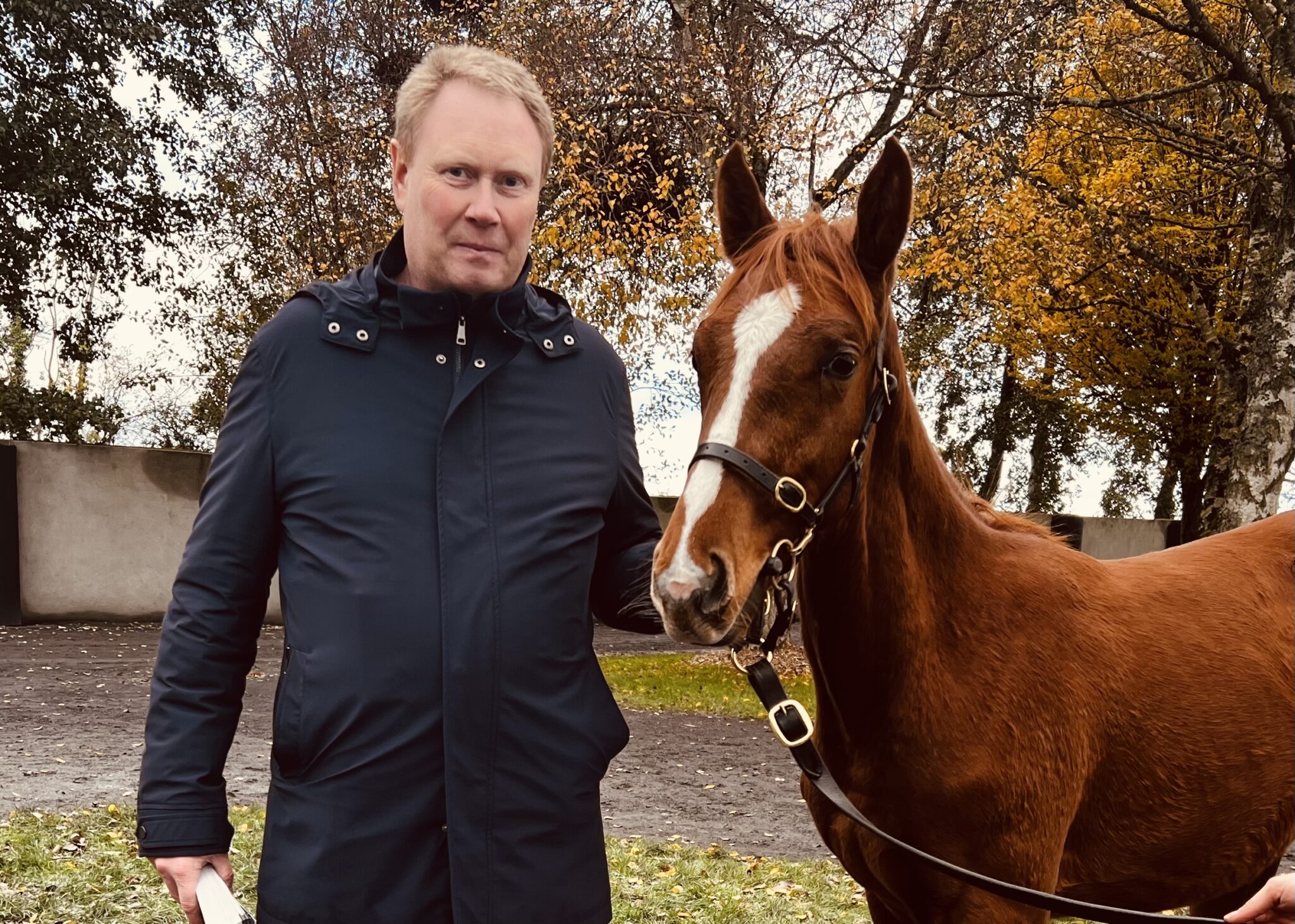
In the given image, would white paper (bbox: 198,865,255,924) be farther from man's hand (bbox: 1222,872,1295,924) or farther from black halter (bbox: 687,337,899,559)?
man's hand (bbox: 1222,872,1295,924)

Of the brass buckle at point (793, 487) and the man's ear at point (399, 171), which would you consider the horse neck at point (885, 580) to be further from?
the man's ear at point (399, 171)

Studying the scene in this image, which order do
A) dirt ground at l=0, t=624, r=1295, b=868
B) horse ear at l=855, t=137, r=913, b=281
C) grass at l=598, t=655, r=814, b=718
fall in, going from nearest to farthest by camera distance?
horse ear at l=855, t=137, r=913, b=281
dirt ground at l=0, t=624, r=1295, b=868
grass at l=598, t=655, r=814, b=718

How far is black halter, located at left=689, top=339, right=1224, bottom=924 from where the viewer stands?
6.76 feet

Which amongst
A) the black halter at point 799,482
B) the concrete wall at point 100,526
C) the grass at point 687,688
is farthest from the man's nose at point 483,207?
the concrete wall at point 100,526

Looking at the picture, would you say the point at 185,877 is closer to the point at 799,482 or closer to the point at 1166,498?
the point at 799,482

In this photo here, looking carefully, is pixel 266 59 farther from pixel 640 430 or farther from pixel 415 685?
pixel 415 685

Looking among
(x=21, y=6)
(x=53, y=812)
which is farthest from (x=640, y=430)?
(x=53, y=812)

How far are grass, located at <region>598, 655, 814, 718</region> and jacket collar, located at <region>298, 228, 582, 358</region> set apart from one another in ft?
25.1

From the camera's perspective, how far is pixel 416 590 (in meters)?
1.99

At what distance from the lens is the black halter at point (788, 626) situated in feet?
6.76

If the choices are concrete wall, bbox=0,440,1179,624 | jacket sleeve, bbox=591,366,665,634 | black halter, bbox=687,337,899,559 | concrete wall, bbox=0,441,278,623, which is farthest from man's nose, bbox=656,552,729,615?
concrete wall, bbox=0,441,278,623

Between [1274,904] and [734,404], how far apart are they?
1.31m

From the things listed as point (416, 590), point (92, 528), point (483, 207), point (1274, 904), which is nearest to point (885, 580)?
point (1274, 904)

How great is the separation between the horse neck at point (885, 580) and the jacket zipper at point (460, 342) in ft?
2.94
